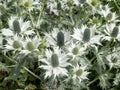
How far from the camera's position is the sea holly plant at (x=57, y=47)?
2053 millimetres

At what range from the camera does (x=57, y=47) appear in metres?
2.02

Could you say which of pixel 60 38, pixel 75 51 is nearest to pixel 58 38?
pixel 60 38

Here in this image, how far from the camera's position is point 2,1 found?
109 inches

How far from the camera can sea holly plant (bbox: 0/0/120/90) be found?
2.05 m

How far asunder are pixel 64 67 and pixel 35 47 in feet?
0.72

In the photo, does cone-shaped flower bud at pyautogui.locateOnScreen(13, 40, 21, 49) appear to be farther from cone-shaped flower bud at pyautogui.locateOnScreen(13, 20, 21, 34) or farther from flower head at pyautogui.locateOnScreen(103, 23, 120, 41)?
flower head at pyautogui.locateOnScreen(103, 23, 120, 41)

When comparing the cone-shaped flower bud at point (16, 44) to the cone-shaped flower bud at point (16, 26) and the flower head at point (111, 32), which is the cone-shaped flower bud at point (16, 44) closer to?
the cone-shaped flower bud at point (16, 26)

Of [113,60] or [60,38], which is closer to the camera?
[60,38]

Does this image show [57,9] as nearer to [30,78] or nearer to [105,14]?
[105,14]

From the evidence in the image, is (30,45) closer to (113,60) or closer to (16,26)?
(16,26)

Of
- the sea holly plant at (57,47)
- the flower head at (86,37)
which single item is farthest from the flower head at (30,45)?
the flower head at (86,37)

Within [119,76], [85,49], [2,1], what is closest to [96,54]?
[85,49]

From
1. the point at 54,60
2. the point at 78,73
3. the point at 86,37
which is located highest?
the point at 86,37

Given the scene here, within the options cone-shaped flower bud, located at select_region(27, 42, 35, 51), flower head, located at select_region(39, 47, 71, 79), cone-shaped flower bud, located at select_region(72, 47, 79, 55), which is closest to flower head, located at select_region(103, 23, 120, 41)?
cone-shaped flower bud, located at select_region(72, 47, 79, 55)
